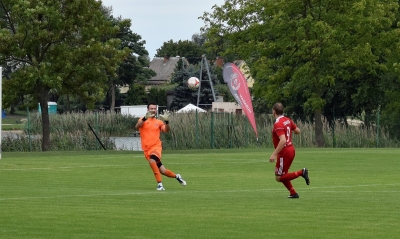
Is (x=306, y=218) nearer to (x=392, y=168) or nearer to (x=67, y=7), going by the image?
(x=392, y=168)

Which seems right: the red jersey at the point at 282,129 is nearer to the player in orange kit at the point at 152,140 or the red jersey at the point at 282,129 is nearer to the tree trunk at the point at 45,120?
the player in orange kit at the point at 152,140

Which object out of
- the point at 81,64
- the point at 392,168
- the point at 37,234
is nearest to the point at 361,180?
the point at 392,168

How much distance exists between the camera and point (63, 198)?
16.8 meters

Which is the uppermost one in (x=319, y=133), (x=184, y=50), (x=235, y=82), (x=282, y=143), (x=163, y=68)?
(x=184, y=50)

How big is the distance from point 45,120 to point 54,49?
373 cm

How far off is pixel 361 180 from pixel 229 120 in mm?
28605

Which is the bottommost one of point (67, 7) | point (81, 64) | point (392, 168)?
point (392, 168)

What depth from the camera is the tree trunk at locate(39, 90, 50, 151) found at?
147ft

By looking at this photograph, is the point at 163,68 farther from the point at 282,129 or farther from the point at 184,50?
the point at 282,129

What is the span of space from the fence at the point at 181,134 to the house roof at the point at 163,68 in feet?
291

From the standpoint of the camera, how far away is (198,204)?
50.6ft

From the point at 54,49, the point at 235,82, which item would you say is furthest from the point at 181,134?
the point at 235,82

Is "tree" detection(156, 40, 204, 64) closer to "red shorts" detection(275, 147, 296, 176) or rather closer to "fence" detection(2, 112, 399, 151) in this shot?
"fence" detection(2, 112, 399, 151)

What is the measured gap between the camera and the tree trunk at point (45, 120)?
147 feet
